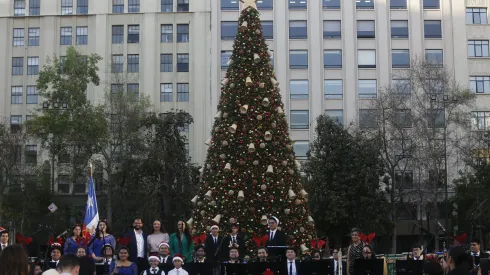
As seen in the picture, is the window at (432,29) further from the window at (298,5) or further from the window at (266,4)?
the window at (266,4)

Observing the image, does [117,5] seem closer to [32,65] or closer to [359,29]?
[32,65]

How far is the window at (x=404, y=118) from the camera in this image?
153 feet

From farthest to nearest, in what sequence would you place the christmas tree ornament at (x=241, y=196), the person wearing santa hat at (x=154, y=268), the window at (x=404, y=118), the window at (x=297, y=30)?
the window at (x=297, y=30)
the window at (x=404, y=118)
the christmas tree ornament at (x=241, y=196)
the person wearing santa hat at (x=154, y=268)

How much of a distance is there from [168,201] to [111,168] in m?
5.15

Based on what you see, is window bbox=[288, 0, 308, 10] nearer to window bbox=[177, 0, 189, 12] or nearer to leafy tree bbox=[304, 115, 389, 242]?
window bbox=[177, 0, 189, 12]

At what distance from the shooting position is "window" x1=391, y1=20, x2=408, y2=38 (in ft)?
196

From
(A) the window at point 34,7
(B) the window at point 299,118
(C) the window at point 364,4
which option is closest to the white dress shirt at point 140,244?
(B) the window at point 299,118

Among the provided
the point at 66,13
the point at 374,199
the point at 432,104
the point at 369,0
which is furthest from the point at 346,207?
the point at 66,13

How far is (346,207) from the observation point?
45.8m

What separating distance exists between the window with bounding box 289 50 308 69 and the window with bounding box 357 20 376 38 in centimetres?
504

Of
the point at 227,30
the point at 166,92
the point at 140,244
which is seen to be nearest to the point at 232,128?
the point at 140,244

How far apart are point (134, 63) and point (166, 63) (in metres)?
2.84

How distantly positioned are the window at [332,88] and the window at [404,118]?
12269mm

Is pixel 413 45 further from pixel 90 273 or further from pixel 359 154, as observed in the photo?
pixel 90 273
